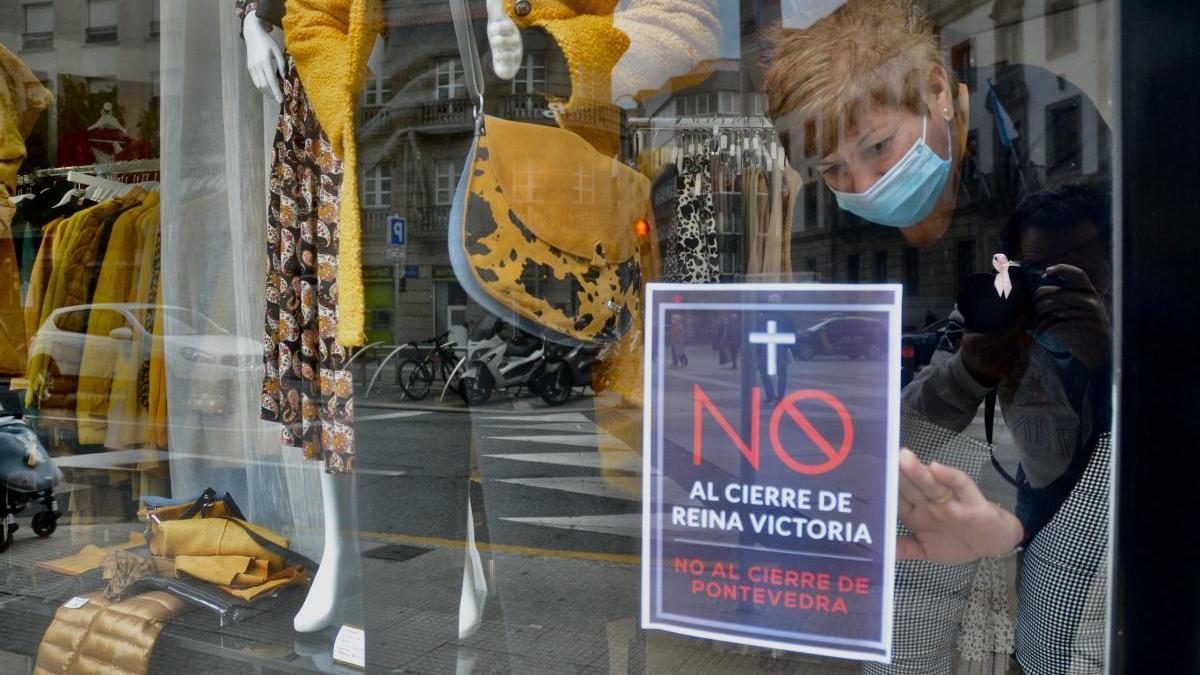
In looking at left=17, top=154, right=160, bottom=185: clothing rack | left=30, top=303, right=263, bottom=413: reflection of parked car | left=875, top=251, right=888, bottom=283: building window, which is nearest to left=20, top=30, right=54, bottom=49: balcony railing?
left=17, top=154, right=160, bottom=185: clothing rack

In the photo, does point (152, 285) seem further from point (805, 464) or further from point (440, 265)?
point (805, 464)

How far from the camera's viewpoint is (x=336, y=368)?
2049mm

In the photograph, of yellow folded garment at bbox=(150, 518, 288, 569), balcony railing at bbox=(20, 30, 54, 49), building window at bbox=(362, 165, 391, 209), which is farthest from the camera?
balcony railing at bbox=(20, 30, 54, 49)

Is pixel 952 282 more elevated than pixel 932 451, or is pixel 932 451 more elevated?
pixel 952 282

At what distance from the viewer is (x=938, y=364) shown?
1.38 metres

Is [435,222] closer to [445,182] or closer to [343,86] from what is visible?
[445,182]

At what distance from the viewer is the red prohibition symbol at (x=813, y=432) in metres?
1.40

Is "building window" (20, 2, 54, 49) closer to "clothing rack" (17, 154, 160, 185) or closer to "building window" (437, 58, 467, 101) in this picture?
"clothing rack" (17, 154, 160, 185)

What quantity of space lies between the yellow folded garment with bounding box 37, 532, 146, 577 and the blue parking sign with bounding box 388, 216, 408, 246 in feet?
4.28

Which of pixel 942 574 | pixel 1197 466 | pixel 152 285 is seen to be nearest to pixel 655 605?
pixel 942 574

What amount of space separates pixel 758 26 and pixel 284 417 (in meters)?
1.45

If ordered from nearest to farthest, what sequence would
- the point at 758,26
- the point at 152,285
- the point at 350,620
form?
the point at 758,26 < the point at 350,620 < the point at 152,285

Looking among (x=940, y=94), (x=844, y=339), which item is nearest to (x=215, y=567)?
(x=844, y=339)

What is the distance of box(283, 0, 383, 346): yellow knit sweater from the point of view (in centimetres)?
194
